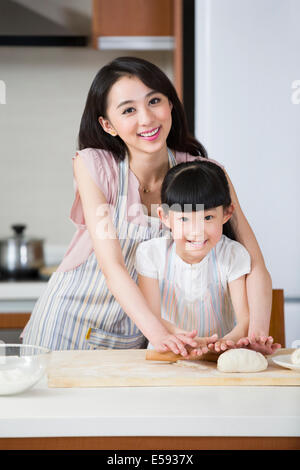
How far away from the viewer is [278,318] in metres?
1.11

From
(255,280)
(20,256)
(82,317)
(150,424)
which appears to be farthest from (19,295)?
(150,424)

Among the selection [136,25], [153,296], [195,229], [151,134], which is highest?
[136,25]

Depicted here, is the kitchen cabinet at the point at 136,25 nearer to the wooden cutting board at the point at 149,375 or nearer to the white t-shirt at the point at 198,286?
the white t-shirt at the point at 198,286

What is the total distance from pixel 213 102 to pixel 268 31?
0.20m

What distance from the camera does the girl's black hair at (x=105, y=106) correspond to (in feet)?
3.23

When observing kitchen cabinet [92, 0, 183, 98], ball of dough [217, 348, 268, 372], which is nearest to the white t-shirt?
ball of dough [217, 348, 268, 372]

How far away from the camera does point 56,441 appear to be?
727mm

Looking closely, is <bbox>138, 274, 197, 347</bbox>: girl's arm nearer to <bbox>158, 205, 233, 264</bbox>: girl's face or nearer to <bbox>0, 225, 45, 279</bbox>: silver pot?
<bbox>158, 205, 233, 264</bbox>: girl's face

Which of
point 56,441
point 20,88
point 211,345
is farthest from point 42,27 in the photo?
point 56,441

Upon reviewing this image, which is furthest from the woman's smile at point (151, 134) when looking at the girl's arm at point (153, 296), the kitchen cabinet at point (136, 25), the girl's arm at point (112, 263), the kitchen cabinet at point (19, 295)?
the kitchen cabinet at point (136, 25)

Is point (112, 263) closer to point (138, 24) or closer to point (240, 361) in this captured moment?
point (240, 361)

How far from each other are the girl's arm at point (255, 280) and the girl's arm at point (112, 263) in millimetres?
152

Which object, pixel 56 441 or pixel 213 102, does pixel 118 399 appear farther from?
pixel 213 102

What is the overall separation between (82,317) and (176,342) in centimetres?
26
